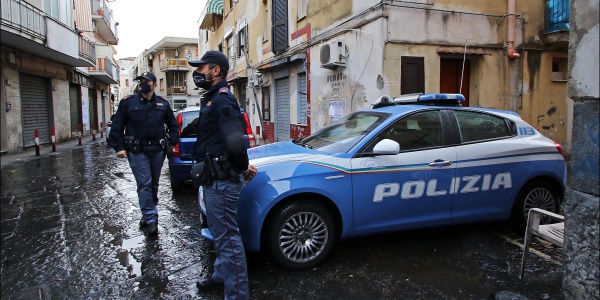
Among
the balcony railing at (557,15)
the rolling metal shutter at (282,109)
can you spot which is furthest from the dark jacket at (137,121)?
the rolling metal shutter at (282,109)

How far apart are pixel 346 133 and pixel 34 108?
1645cm

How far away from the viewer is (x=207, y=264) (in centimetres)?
366

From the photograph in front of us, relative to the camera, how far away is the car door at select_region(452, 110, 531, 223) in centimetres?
395

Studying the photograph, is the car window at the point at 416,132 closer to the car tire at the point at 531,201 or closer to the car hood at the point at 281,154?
the car hood at the point at 281,154

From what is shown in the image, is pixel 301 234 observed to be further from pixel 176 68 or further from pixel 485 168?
pixel 176 68

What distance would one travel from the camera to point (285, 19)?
13.2m

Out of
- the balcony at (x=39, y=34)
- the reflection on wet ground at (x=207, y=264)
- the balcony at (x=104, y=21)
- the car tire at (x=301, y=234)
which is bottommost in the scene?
the reflection on wet ground at (x=207, y=264)

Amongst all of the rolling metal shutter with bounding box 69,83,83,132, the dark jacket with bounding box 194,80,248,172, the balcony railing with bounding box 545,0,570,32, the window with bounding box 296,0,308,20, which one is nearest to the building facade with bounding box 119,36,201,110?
the rolling metal shutter with bounding box 69,83,83,132

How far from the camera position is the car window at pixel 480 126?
13.5ft

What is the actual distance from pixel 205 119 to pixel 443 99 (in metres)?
2.86

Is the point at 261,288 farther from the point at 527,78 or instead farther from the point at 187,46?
the point at 187,46

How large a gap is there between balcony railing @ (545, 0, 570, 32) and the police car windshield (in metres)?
7.34

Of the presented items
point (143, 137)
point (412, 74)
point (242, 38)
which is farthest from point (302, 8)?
point (143, 137)

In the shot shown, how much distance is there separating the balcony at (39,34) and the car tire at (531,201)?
10461 millimetres
